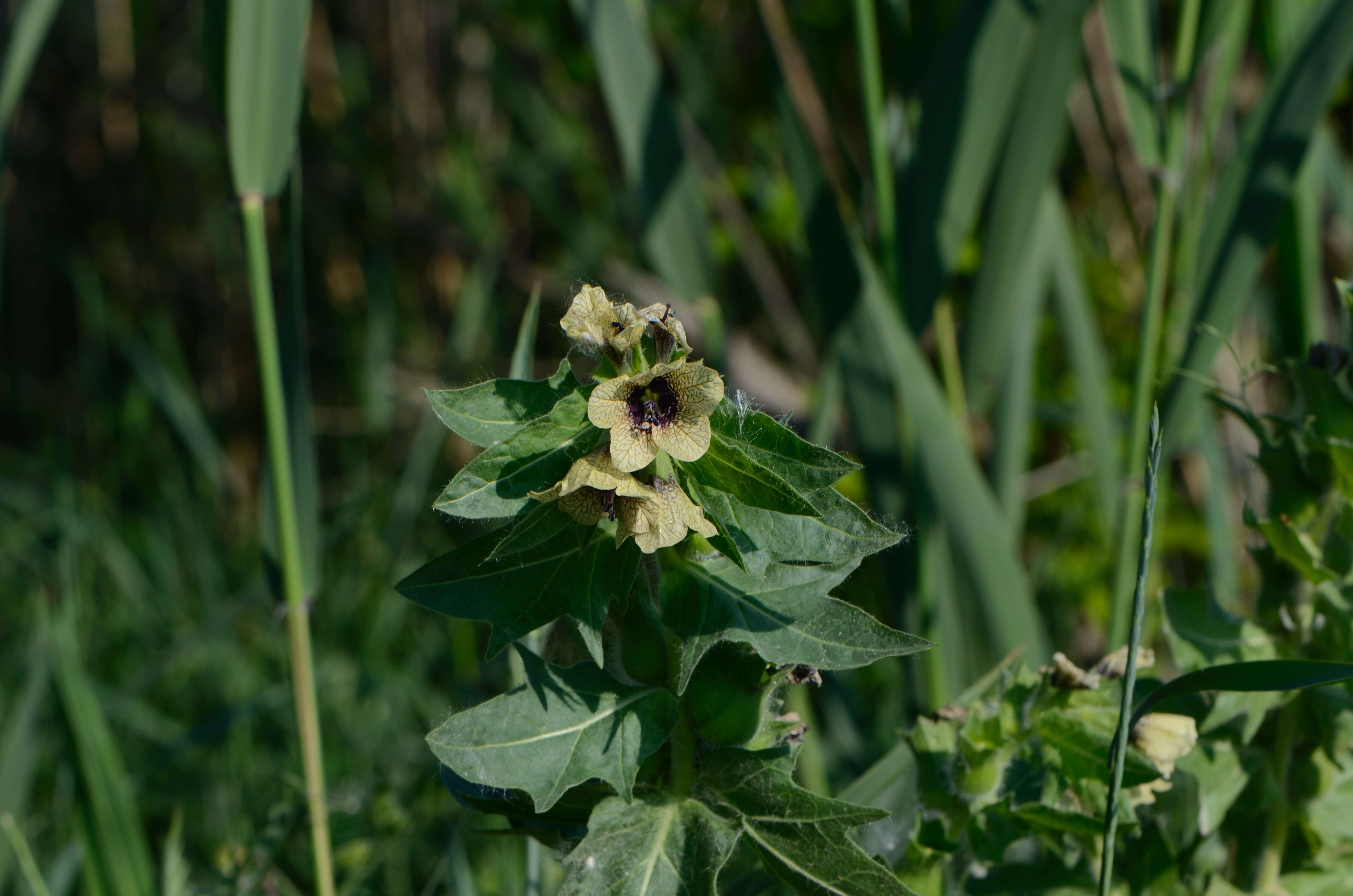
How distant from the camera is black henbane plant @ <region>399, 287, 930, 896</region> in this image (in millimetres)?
551

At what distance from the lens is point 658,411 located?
1.84 feet

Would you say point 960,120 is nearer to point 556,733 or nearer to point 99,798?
point 556,733

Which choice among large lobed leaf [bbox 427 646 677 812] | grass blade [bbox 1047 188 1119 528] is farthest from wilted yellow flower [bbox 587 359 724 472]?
grass blade [bbox 1047 188 1119 528]

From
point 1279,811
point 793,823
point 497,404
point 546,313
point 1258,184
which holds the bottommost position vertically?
point 1279,811

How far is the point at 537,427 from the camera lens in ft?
1.85

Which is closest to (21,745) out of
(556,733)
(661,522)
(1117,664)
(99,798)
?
(99,798)

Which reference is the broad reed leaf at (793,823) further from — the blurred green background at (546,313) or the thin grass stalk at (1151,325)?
the thin grass stalk at (1151,325)

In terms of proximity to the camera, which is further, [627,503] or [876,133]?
[876,133]

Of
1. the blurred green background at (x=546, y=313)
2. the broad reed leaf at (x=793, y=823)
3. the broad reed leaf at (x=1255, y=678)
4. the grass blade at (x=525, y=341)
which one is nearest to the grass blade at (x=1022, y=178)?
the blurred green background at (x=546, y=313)

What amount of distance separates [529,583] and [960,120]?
0.85m

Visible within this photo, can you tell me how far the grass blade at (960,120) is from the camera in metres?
1.20

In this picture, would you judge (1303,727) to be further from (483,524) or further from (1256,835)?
(483,524)

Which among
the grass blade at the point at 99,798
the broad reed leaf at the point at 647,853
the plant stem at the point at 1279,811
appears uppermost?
the broad reed leaf at the point at 647,853

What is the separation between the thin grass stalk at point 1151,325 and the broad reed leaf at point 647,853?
2.55 ft
